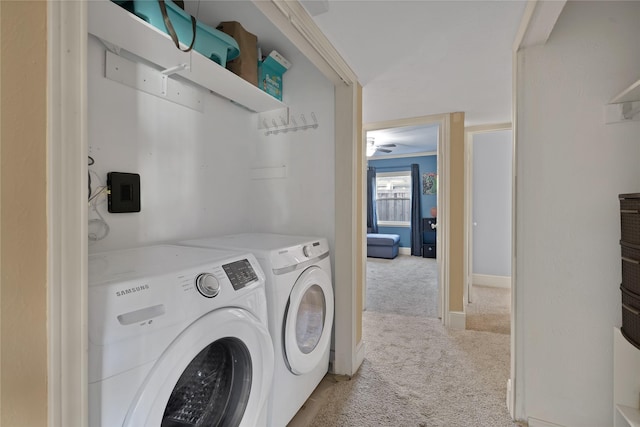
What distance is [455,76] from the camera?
191cm

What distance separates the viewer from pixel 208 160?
5.82ft

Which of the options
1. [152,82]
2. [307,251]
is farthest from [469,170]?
[152,82]

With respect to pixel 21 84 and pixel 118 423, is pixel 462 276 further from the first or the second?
pixel 21 84

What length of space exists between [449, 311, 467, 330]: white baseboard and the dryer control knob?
2382 mm

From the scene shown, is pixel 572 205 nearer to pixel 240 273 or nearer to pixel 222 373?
pixel 240 273

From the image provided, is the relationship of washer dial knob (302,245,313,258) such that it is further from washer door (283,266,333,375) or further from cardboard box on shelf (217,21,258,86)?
cardboard box on shelf (217,21,258,86)

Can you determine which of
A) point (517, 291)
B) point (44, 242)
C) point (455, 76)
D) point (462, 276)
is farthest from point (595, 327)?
point (44, 242)

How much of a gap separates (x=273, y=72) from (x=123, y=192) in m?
1.21

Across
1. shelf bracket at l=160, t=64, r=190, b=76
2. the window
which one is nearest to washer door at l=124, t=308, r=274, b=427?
shelf bracket at l=160, t=64, r=190, b=76

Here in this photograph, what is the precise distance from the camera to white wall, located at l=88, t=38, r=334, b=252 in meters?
1.28

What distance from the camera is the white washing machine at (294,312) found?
123 centimetres

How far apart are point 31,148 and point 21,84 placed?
12 cm

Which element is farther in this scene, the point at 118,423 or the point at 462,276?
the point at 462,276

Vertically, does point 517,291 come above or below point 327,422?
above
